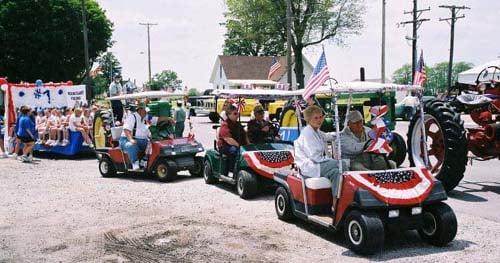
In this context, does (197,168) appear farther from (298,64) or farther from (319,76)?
(298,64)

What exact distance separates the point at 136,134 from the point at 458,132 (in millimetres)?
6679

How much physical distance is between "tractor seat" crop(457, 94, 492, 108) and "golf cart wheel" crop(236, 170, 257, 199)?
395 centimetres

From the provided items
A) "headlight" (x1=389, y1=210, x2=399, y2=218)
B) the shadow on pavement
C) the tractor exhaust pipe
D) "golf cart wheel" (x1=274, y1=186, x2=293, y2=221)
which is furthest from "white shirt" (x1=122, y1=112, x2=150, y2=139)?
"headlight" (x1=389, y1=210, x2=399, y2=218)

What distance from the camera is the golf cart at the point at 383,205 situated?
6348mm

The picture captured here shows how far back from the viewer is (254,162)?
10.0m

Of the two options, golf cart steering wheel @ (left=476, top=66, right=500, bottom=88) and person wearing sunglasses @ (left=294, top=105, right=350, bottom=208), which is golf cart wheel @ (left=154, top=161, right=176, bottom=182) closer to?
person wearing sunglasses @ (left=294, top=105, right=350, bottom=208)

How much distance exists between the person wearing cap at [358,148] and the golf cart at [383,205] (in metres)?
0.23

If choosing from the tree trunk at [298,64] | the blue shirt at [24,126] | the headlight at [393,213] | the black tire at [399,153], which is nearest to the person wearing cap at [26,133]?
the blue shirt at [24,126]

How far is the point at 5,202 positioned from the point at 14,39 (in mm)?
39580

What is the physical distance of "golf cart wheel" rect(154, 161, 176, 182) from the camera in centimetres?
1218

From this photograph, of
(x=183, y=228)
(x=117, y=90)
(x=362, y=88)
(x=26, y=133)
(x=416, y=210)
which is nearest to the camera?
(x=416, y=210)

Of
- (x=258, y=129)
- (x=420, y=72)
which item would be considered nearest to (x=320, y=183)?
(x=420, y=72)

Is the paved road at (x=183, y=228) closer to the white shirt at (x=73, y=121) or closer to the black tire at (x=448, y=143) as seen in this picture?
the black tire at (x=448, y=143)

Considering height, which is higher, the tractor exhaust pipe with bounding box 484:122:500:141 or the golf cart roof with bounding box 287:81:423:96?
the golf cart roof with bounding box 287:81:423:96
